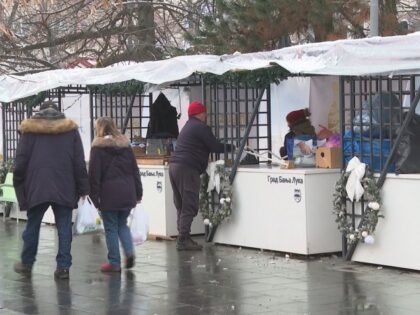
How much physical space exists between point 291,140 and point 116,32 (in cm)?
947

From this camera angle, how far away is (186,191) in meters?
11.4

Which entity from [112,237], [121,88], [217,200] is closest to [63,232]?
[112,237]

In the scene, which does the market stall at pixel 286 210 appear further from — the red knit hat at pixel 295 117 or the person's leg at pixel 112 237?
the person's leg at pixel 112 237

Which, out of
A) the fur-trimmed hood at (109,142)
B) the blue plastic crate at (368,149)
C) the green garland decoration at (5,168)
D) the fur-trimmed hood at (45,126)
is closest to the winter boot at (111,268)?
the fur-trimmed hood at (109,142)

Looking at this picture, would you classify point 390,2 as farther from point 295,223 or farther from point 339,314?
point 339,314

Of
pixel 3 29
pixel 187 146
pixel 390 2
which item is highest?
pixel 390 2

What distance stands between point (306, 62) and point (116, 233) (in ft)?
8.59

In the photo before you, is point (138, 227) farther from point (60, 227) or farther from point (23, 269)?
point (23, 269)

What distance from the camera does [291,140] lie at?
11492 millimetres

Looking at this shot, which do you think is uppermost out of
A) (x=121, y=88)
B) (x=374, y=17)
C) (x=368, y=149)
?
(x=374, y=17)

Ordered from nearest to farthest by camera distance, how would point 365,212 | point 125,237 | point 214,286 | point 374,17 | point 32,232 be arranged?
point 214,286 → point 32,232 → point 365,212 → point 125,237 → point 374,17

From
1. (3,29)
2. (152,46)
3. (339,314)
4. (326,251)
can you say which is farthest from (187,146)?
(152,46)

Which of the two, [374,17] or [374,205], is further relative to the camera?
[374,17]

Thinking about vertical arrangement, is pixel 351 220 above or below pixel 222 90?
below
